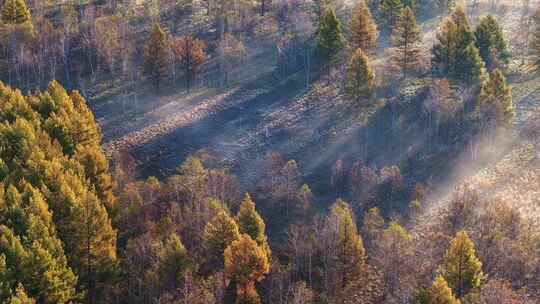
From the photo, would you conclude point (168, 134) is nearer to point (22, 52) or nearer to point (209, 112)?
point (209, 112)

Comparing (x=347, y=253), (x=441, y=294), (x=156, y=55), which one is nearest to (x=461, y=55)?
(x=347, y=253)

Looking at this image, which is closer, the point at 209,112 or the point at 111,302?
the point at 111,302

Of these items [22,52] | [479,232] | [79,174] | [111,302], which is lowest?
[111,302]

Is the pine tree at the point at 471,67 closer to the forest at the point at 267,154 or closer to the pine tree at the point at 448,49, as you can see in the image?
the forest at the point at 267,154

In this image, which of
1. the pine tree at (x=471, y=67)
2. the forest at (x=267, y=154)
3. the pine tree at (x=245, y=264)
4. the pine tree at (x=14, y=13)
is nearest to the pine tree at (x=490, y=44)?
the forest at (x=267, y=154)

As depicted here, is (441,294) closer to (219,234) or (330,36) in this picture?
(219,234)

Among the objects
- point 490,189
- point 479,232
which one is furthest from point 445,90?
point 479,232
